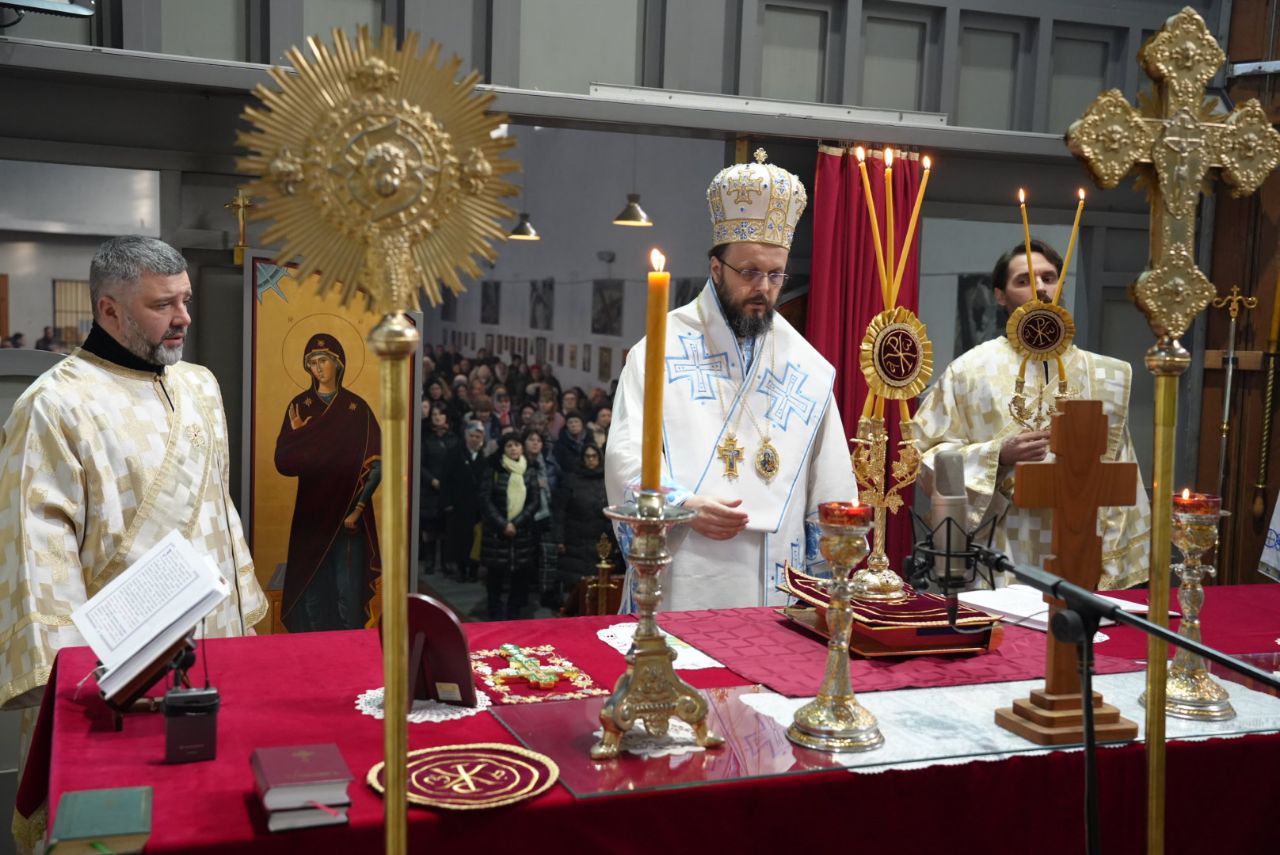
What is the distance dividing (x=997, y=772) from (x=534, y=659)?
977 millimetres

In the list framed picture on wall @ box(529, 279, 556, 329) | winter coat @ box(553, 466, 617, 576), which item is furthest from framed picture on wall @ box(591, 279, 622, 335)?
winter coat @ box(553, 466, 617, 576)

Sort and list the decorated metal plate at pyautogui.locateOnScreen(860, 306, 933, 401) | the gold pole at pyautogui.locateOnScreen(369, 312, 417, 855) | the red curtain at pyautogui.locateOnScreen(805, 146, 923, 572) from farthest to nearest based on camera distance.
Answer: the red curtain at pyautogui.locateOnScreen(805, 146, 923, 572) < the decorated metal plate at pyautogui.locateOnScreen(860, 306, 933, 401) < the gold pole at pyautogui.locateOnScreen(369, 312, 417, 855)

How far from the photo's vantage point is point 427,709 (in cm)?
228

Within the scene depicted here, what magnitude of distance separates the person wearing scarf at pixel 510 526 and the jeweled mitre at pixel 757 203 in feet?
7.82

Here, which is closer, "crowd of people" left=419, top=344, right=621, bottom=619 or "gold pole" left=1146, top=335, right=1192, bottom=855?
"gold pole" left=1146, top=335, right=1192, bottom=855

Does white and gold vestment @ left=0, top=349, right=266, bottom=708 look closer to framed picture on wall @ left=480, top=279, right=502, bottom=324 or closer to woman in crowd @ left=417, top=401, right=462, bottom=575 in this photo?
woman in crowd @ left=417, top=401, right=462, bottom=575

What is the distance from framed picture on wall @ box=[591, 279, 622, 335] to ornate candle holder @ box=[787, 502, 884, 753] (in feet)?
13.8

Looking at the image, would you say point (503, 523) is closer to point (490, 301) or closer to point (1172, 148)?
point (490, 301)

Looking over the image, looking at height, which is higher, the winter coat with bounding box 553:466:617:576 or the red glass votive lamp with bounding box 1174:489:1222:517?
the red glass votive lamp with bounding box 1174:489:1222:517

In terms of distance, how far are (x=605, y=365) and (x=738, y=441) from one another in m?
2.29

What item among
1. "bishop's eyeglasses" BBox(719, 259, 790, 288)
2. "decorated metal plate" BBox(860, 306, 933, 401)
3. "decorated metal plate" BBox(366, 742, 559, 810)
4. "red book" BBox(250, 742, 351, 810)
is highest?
"bishop's eyeglasses" BBox(719, 259, 790, 288)

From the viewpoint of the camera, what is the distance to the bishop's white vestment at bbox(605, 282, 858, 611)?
12.9 feet

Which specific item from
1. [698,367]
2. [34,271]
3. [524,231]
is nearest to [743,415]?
[698,367]

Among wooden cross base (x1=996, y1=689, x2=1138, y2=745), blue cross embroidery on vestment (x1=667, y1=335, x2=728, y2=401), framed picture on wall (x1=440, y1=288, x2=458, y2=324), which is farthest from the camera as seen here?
framed picture on wall (x1=440, y1=288, x2=458, y2=324)
